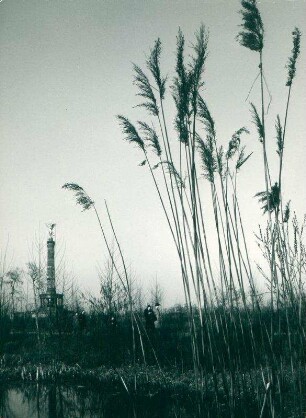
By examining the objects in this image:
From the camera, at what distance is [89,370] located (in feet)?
37.2

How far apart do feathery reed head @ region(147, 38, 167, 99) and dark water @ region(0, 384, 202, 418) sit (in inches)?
229

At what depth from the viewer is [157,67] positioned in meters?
2.93

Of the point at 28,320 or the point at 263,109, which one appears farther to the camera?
the point at 28,320

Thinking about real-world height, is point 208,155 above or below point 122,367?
above

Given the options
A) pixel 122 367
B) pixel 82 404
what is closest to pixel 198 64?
pixel 82 404

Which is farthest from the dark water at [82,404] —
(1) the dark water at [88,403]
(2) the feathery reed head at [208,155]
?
(2) the feathery reed head at [208,155]

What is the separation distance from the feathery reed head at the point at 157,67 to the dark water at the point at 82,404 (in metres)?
5.82

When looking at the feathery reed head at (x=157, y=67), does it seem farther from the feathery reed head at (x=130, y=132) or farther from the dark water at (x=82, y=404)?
the dark water at (x=82, y=404)

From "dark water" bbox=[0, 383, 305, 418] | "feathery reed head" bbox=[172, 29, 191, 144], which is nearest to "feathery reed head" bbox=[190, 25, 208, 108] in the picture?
"feathery reed head" bbox=[172, 29, 191, 144]

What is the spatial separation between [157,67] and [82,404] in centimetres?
811

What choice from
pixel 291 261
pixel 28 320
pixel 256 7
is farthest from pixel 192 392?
pixel 28 320

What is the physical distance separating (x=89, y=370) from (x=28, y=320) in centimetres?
1306

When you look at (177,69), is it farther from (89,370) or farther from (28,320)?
(28,320)

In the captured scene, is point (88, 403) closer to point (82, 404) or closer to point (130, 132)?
point (82, 404)
